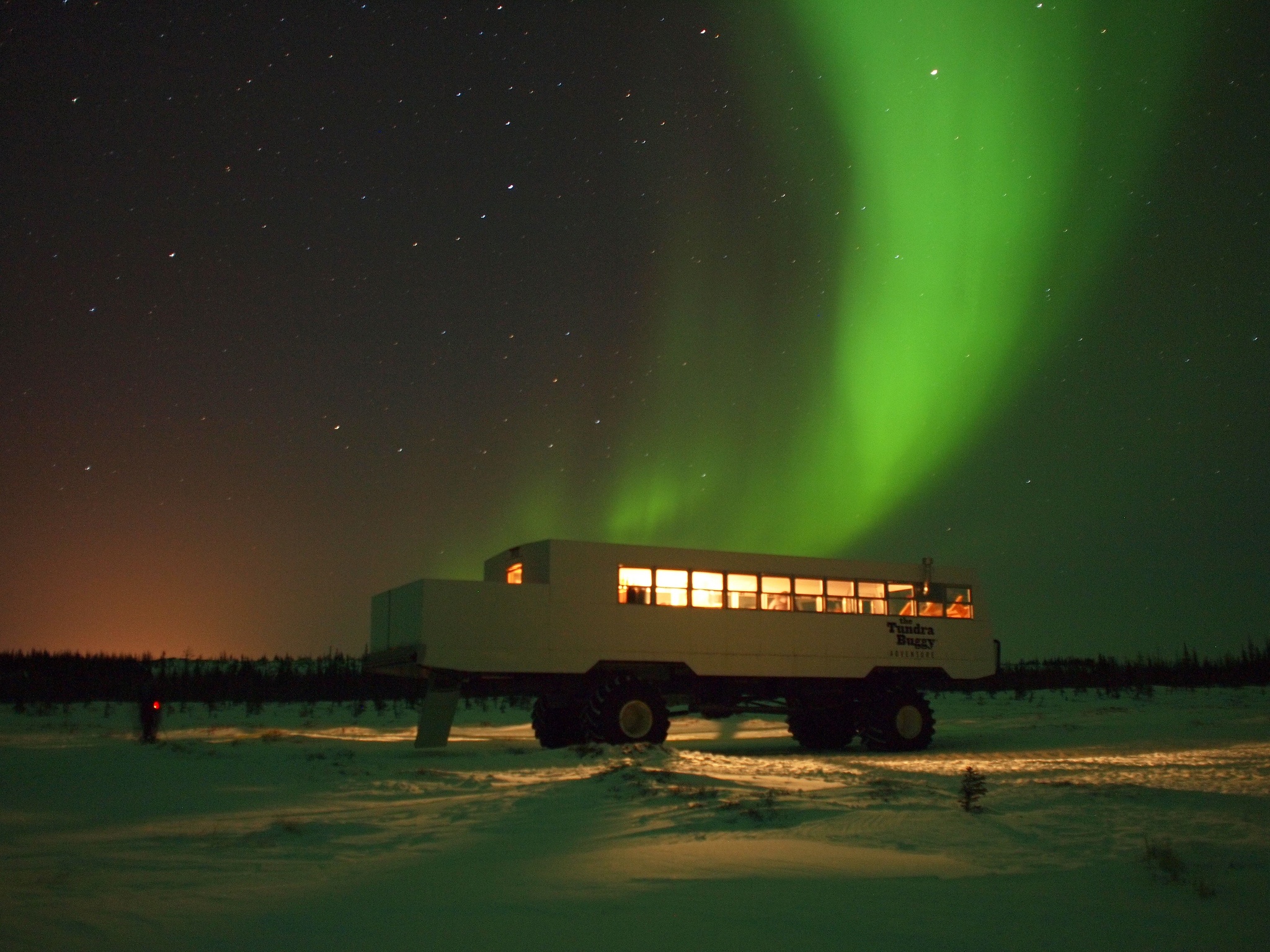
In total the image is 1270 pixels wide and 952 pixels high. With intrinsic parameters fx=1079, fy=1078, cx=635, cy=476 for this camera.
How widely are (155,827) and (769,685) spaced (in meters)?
14.4

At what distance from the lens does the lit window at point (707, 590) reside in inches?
835

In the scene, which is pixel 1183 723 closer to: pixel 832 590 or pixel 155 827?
pixel 832 590

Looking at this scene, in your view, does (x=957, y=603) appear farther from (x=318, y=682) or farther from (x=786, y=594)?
(x=318, y=682)

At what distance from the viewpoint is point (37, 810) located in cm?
1091

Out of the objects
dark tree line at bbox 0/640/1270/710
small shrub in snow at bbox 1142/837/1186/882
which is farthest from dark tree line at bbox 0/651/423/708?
small shrub in snow at bbox 1142/837/1186/882

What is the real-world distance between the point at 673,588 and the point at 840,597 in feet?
13.2

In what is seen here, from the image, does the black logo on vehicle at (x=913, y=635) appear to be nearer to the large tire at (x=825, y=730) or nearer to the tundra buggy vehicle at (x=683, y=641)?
the tundra buggy vehicle at (x=683, y=641)

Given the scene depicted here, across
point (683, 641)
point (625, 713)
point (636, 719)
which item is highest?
point (683, 641)

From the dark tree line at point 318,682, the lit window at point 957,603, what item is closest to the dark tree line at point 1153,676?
the dark tree line at point 318,682

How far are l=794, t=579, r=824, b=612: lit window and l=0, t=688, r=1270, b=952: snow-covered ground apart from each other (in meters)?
5.46

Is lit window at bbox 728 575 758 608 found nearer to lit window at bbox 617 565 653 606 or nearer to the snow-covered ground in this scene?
lit window at bbox 617 565 653 606

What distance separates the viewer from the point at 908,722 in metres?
22.7

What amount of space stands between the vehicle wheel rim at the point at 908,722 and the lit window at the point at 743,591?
4.04m

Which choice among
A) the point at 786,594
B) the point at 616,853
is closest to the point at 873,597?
the point at 786,594
